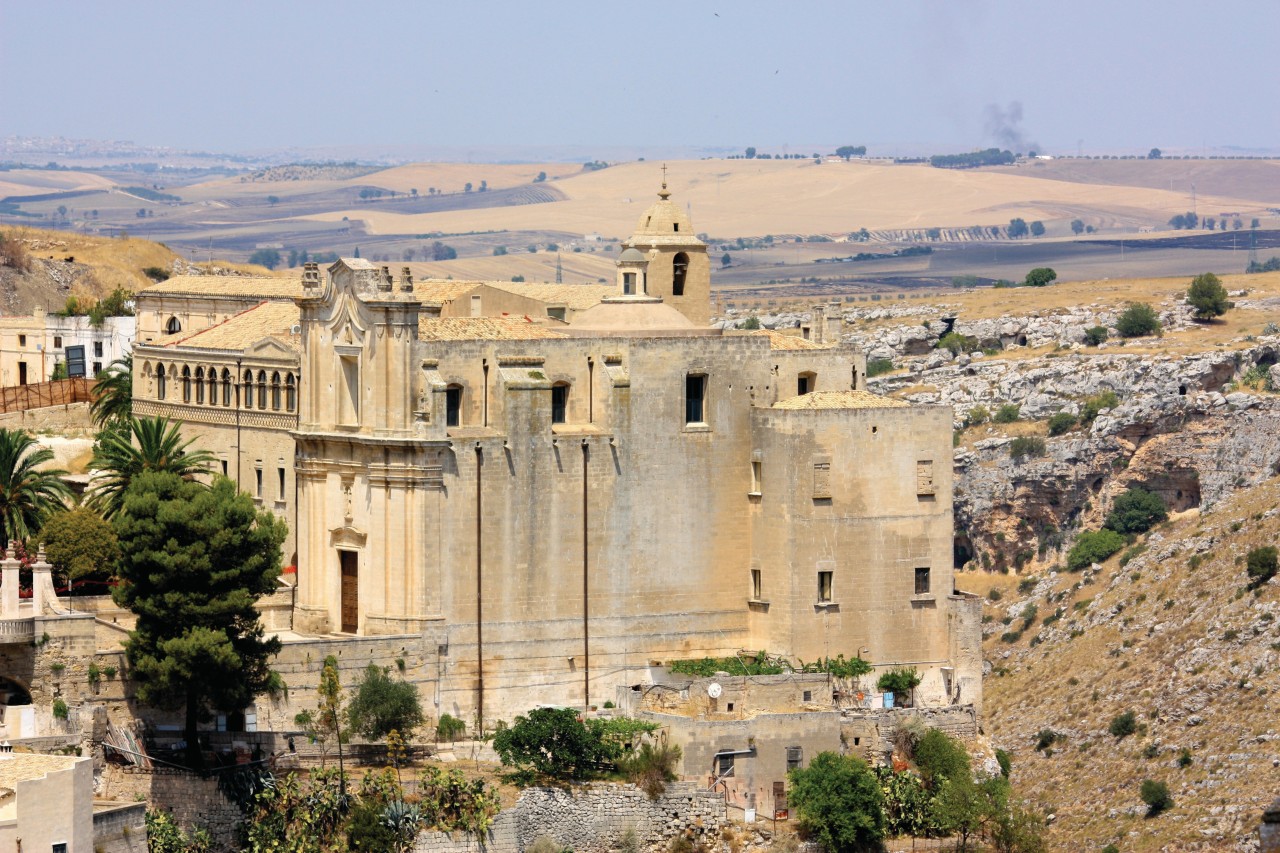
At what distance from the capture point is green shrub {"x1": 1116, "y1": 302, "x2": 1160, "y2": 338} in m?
161

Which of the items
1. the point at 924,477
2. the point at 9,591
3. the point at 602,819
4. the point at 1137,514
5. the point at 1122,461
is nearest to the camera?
the point at 9,591

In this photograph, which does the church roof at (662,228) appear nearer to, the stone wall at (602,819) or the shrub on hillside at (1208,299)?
the stone wall at (602,819)

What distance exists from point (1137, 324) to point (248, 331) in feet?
284

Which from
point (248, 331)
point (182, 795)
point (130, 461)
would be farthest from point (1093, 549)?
point (182, 795)

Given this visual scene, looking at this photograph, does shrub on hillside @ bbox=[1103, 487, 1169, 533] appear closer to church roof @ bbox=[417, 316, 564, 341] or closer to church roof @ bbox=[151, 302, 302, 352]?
church roof @ bbox=[151, 302, 302, 352]

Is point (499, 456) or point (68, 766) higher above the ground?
point (499, 456)

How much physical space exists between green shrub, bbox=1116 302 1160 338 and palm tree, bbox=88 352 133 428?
82.1m

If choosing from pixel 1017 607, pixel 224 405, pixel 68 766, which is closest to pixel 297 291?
pixel 224 405

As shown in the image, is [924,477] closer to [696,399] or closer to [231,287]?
[696,399]

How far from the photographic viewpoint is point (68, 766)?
58375mm

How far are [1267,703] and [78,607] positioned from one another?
47.6m

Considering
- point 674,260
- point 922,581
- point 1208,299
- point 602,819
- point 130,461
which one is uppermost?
point 1208,299

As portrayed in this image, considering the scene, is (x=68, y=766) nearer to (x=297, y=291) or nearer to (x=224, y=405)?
(x=224, y=405)

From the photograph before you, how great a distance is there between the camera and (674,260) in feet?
255
